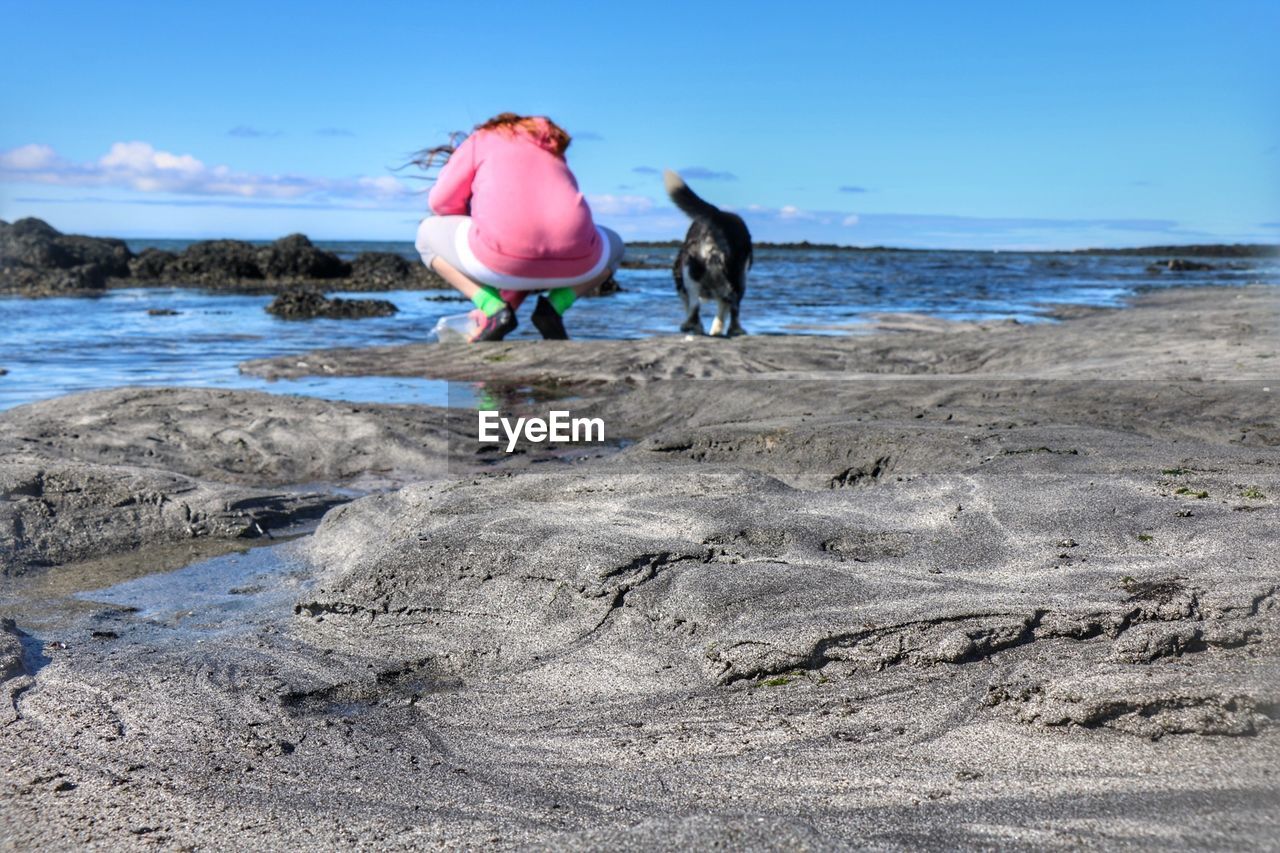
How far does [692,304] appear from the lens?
1112 cm

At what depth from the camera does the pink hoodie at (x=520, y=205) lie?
9438 mm

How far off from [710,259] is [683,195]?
799 mm

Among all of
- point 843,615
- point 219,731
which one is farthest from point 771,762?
point 219,731

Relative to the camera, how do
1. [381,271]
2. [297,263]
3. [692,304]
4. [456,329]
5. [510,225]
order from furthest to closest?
1. [297,263]
2. [381,271]
3. [692,304]
4. [456,329]
5. [510,225]

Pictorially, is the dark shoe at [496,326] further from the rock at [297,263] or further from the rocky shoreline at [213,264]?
the rock at [297,263]

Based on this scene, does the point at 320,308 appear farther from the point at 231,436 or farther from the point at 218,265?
the point at 218,265

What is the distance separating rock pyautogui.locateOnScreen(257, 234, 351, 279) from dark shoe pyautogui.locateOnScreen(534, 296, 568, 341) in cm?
1780

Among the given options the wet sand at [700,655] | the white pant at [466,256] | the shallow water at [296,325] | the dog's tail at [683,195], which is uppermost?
the dog's tail at [683,195]

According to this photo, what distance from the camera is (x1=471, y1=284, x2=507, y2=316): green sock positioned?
9922 mm

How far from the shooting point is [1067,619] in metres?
2.90

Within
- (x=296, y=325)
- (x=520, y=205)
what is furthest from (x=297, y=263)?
(x=520, y=205)

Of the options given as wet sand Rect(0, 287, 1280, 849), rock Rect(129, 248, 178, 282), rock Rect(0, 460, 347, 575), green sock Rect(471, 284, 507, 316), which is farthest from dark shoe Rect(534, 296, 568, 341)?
rock Rect(129, 248, 178, 282)

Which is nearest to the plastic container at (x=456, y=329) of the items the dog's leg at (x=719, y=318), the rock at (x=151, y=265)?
the dog's leg at (x=719, y=318)

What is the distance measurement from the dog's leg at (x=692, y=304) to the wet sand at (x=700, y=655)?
5.65 meters
